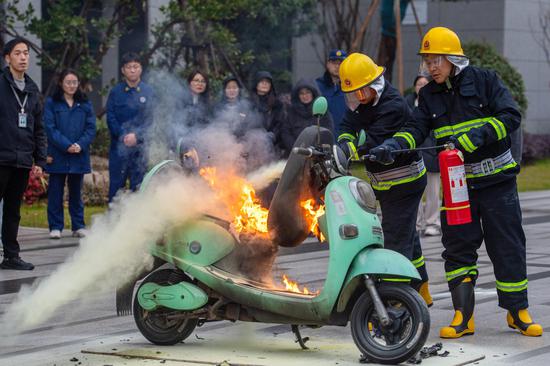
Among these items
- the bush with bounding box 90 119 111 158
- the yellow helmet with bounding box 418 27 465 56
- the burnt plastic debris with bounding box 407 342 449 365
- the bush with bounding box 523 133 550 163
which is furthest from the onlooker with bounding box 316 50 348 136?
the bush with bounding box 523 133 550 163

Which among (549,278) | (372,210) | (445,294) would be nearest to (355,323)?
(372,210)

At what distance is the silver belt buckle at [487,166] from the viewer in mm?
7480

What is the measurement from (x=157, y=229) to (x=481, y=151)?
2.05m

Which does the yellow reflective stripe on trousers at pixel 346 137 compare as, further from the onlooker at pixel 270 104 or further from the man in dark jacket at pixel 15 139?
the onlooker at pixel 270 104

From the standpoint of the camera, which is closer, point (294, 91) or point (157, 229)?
point (157, 229)

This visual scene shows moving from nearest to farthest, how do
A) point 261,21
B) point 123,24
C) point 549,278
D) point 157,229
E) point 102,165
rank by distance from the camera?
1. point 157,229
2. point 549,278
3. point 102,165
4. point 123,24
5. point 261,21

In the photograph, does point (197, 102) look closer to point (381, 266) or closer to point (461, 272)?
point (461, 272)

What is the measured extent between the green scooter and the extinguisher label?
63cm

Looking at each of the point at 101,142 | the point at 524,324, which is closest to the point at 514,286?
the point at 524,324

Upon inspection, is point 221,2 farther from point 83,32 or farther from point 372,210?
point 372,210

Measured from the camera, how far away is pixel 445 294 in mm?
9117

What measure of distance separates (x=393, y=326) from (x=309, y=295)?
1.83ft

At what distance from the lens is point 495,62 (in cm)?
2458

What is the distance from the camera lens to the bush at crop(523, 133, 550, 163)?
25469 mm
